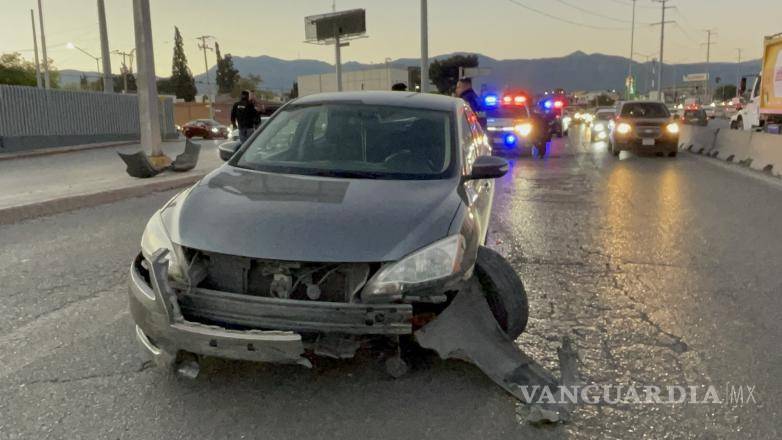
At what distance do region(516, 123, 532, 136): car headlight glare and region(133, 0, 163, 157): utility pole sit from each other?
9.89 m

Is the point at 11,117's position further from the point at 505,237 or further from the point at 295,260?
the point at 295,260

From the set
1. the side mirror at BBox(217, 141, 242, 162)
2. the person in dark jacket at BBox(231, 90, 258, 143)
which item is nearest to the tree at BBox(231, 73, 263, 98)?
the person in dark jacket at BBox(231, 90, 258, 143)

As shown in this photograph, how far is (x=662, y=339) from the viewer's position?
13.3ft

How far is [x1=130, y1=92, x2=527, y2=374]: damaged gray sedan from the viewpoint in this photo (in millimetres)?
2979

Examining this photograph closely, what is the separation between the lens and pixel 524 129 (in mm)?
18406

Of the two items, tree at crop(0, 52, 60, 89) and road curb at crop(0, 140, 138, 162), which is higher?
tree at crop(0, 52, 60, 89)

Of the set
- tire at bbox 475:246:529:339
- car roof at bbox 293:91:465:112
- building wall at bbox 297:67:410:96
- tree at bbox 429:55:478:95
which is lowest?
tire at bbox 475:246:529:339

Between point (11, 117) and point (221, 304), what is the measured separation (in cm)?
2376

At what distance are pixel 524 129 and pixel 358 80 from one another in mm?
73415

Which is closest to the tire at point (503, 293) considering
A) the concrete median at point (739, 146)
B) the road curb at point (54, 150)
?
the concrete median at point (739, 146)

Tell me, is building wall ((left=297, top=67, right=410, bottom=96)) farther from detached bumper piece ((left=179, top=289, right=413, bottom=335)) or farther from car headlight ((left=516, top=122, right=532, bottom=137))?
detached bumper piece ((left=179, top=289, right=413, bottom=335))

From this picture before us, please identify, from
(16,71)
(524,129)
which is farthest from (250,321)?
(16,71)

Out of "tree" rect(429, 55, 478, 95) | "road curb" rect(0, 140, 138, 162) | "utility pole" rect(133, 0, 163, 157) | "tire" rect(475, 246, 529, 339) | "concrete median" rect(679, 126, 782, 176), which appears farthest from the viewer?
"tree" rect(429, 55, 478, 95)

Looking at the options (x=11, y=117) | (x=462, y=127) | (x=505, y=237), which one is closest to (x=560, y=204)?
(x=505, y=237)
